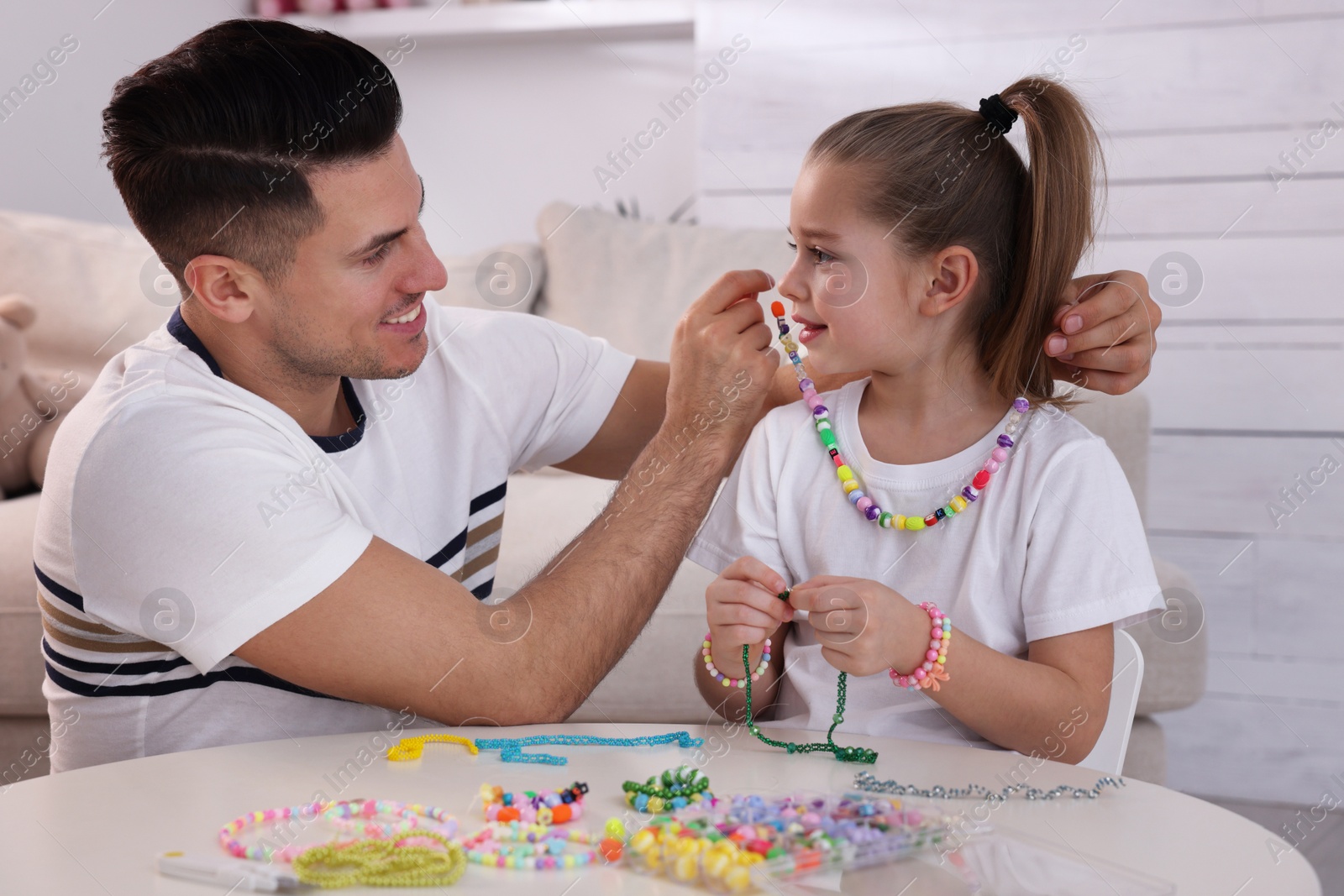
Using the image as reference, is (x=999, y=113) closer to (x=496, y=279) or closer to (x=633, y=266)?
(x=633, y=266)

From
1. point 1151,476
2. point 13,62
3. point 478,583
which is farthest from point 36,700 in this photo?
point 1151,476

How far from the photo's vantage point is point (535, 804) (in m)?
0.72

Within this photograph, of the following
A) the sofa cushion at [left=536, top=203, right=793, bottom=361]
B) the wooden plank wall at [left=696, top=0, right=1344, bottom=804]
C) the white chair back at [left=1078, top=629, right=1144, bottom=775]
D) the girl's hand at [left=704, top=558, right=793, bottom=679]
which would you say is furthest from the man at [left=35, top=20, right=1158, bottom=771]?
the wooden plank wall at [left=696, top=0, right=1344, bottom=804]

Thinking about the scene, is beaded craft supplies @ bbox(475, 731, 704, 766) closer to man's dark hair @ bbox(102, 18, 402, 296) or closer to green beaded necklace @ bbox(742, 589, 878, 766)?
green beaded necklace @ bbox(742, 589, 878, 766)

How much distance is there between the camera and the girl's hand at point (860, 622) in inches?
33.2

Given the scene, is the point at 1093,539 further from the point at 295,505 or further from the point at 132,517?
the point at 132,517

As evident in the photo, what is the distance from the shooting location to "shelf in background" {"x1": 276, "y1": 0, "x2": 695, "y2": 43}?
2.75 meters

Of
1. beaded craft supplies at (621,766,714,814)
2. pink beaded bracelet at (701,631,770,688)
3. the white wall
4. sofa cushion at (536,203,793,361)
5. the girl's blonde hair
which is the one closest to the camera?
beaded craft supplies at (621,766,714,814)

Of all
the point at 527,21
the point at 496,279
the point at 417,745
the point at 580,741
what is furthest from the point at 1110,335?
the point at 527,21

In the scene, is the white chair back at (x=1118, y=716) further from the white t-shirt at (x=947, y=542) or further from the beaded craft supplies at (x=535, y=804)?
the beaded craft supplies at (x=535, y=804)

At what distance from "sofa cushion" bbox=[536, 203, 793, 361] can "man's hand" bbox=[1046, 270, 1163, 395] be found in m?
1.17

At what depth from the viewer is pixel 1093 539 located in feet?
3.27

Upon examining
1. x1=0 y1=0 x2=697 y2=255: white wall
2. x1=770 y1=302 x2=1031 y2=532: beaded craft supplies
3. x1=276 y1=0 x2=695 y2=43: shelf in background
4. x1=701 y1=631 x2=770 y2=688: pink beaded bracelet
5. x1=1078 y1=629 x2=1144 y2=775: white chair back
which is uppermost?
x1=276 y1=0 x2=695 y2=43: shelf in background

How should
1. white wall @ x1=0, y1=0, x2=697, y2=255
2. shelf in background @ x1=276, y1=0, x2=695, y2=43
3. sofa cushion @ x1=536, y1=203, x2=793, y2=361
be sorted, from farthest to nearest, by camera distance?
shelf in background @ x1=276, y1=0, x2=695, y2=43 < white wall @ x1=0, y1=0, x2=697, y2=255 < sofa cushion @ x1=536, y1=203, x2=793, y2=361
